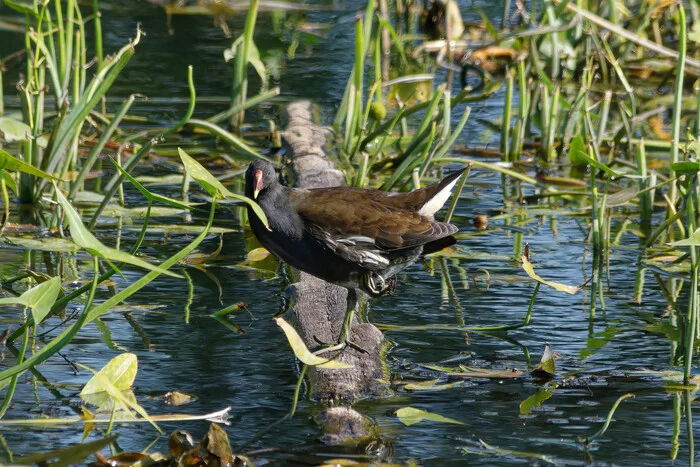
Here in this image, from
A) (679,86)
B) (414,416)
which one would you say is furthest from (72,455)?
(679,86)

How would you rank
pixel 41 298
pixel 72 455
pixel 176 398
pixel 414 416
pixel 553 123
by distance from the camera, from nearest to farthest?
pixel 72 455
pixel 41 298
pixel 414 416
pixel 176 398
pixel 553 123

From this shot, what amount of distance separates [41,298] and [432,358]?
138 centimetres

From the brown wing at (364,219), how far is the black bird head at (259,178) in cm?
9

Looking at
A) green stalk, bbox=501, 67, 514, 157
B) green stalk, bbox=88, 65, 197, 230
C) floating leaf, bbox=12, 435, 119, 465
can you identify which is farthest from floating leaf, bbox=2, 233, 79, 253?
green stalk, bbox=501, 67, 514, 157

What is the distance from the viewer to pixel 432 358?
10.9 ft

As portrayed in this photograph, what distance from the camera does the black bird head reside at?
11.0 ft

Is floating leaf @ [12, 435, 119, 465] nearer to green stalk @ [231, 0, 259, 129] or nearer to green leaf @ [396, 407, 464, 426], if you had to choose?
green leaf @ [396, 407, 464, 426]

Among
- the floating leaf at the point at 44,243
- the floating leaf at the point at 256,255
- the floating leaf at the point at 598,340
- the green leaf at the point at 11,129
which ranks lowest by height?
the floating leaf at the point at 598,340

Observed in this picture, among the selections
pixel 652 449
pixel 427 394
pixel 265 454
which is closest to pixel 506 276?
pixel 427 394

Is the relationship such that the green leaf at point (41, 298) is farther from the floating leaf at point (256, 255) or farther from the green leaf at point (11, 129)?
the floating leaf at point (256, 255)

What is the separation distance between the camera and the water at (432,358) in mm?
2684

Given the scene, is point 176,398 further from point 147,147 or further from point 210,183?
point 147,147

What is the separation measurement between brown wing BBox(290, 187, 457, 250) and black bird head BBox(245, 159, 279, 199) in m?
0.09

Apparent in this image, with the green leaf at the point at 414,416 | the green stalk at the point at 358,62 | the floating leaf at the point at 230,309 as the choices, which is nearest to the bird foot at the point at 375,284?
the floating leaf at the point at 230,309
